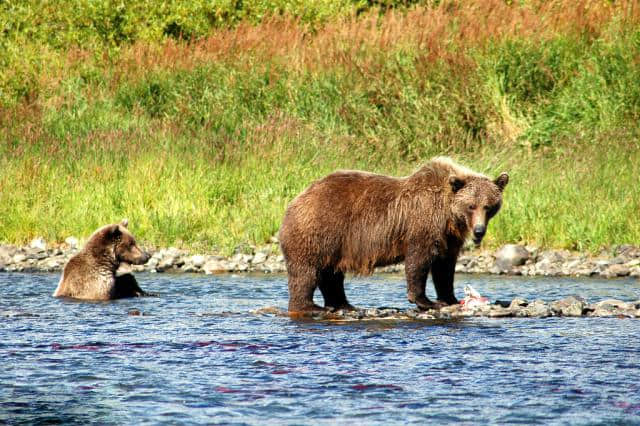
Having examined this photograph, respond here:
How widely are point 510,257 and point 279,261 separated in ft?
9.31

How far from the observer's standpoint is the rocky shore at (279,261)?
1352 cm

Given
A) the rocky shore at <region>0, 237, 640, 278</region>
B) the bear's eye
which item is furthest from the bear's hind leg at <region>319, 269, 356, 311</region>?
the rocky shore at <region>0, 237, 640, 278</region>

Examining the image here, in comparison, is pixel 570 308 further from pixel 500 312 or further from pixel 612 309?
pixel 500 312

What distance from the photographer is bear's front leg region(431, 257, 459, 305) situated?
1059cm

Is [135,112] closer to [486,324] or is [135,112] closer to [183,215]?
[183,215]

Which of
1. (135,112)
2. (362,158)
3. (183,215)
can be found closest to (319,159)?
(362,158)

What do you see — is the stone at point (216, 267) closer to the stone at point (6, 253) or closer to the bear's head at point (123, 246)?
the bear's head at point (123, 246)

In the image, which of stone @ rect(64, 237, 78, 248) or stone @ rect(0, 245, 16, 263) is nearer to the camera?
stone @ rect(0, 245, 16, 263)

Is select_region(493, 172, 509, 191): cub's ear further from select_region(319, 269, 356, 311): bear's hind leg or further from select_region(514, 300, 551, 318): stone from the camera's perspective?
select_region(319, 269, 356, 311): bear's hind leg

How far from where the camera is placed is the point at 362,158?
17125 millimetres

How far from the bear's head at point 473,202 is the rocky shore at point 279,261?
3.34m

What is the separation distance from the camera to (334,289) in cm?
1070

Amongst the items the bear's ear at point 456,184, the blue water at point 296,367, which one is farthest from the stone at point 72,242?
the bear's ear at point 456,184

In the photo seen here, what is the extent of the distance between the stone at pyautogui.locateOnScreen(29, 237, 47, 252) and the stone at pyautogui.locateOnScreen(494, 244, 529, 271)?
5.90 metres
